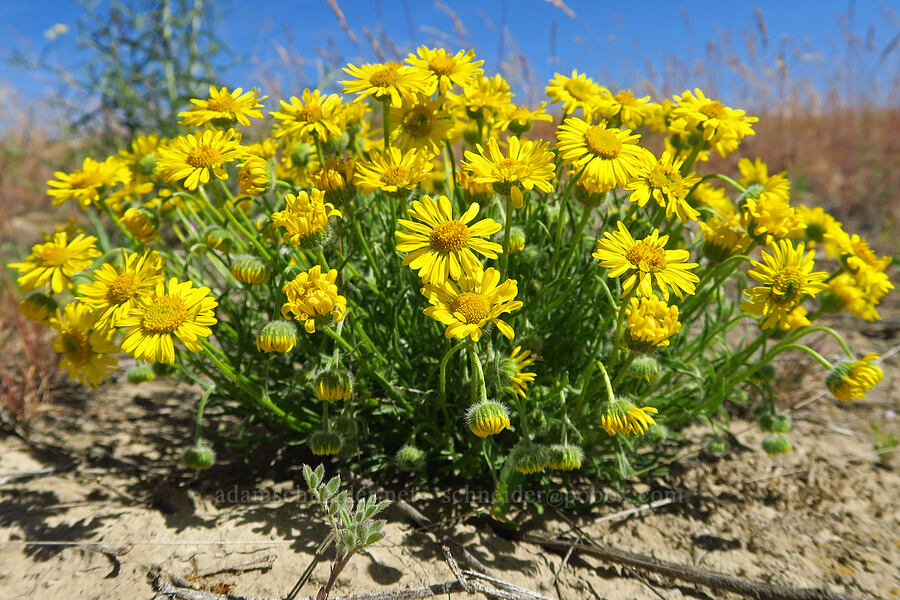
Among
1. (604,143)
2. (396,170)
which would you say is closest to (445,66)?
(396,170)

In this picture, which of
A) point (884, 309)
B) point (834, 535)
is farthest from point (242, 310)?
point (884, 309)

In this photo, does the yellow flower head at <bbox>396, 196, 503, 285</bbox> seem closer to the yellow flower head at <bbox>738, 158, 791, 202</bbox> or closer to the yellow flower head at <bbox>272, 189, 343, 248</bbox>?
the yellow flower head at <bbox>272, 189, 343, 248</bbox>

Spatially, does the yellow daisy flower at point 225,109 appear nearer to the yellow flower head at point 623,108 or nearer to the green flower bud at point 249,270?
the green flower bud at point 249,270

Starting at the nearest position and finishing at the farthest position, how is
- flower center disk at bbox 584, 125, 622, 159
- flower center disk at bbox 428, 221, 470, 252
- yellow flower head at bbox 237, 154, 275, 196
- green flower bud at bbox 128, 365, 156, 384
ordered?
1. flower center disk at bbox 428, 221, 470, 252
2. flower center disk at bbox 584, 125, 622, 159
3. yellow flower head at bbox 237, 154, 275, 196
4. green flower bud at bbox 128, 365, 156, 384

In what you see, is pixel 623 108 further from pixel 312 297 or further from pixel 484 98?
pixel 312 297

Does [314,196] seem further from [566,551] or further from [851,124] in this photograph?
[851,124]

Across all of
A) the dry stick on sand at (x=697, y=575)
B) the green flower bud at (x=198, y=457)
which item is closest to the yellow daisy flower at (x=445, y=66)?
the green flower bud at (x=198, y=457)

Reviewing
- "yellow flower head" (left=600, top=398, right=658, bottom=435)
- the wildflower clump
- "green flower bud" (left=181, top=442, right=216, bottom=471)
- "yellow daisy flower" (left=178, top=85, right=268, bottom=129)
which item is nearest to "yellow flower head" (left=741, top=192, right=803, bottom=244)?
the wildflower clump
